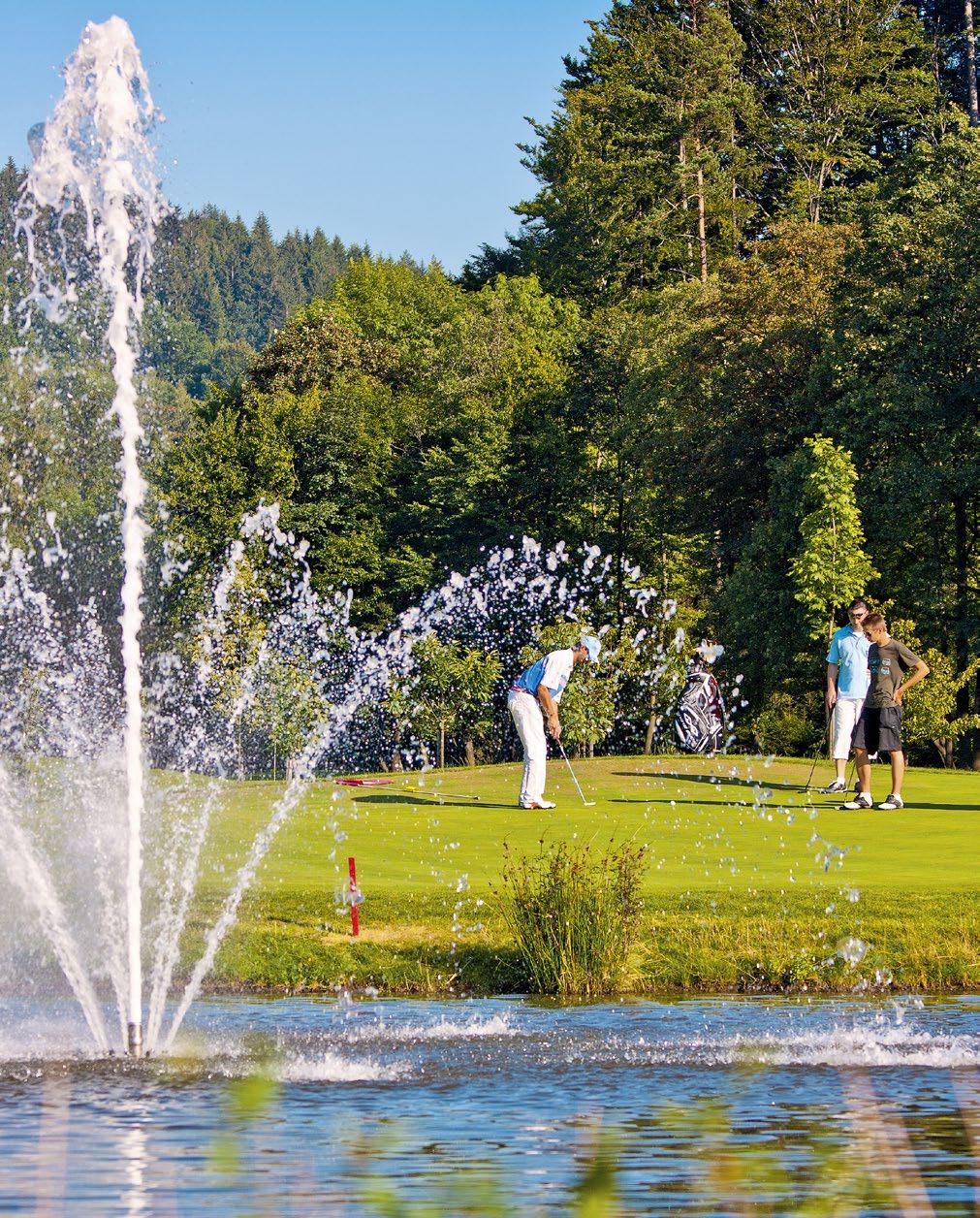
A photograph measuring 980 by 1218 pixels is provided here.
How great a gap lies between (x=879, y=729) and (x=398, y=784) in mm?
8217

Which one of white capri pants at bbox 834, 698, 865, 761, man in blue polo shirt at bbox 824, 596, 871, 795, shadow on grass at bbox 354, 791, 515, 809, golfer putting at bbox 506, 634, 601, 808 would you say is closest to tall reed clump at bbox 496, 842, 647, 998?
golfer putting at bbox 506, 634, 601, 808

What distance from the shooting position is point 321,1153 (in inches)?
388

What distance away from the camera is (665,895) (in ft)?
57.6

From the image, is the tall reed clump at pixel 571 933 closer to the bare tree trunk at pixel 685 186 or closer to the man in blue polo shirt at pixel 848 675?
the man in blue polo shirt at pixel 848 675

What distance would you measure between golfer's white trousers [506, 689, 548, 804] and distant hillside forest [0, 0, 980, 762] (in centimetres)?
841

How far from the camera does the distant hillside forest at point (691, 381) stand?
1980 inches

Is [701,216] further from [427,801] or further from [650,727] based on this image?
[427,801]

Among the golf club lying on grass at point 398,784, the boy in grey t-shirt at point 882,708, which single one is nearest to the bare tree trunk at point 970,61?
the golf club lying on grass at point 398,784

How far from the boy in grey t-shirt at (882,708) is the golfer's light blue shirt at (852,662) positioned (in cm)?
11

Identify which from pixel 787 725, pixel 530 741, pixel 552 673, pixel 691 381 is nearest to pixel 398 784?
pixel 530 741

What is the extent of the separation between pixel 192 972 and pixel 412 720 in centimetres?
4147

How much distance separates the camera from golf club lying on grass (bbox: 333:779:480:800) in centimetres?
2701

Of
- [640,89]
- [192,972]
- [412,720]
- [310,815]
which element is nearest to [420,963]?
[192,972]

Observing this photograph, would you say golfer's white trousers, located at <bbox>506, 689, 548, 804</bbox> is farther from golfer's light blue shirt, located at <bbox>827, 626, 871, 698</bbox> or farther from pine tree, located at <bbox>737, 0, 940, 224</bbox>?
pine tree, located at <bbox>737, 0, 940, 224</bbox>
